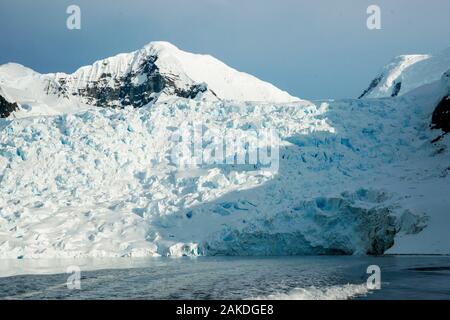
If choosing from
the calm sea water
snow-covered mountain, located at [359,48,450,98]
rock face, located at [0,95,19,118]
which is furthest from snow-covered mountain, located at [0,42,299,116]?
the calm sea water

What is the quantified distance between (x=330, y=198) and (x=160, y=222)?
11.3 m

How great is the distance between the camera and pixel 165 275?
20453mm

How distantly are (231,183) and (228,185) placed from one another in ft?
1.11

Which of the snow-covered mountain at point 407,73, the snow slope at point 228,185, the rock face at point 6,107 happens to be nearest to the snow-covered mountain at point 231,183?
the snow slope at point 228,185

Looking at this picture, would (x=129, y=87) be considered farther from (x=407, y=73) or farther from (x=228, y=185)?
(x=228, y=185)

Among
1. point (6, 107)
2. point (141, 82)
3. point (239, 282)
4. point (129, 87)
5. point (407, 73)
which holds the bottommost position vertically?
point (239, 282)

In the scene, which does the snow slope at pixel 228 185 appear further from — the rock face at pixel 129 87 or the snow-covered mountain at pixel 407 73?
the rock face at pixel 129 87

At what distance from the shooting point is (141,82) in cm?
9169

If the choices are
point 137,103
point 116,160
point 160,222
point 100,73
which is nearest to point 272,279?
point 160,222

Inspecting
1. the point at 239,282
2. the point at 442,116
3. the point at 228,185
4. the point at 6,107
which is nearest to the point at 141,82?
the point at 6,107

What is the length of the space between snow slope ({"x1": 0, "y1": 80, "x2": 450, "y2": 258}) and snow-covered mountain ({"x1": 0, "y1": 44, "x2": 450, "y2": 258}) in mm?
A: 90

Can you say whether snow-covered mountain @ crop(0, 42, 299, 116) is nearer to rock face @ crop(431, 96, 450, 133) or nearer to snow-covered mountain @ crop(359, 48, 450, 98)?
snow-covered mountain @ crop(359, 48, 450, 98)

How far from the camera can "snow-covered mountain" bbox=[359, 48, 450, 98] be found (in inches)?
2761

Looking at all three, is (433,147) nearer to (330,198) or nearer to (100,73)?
(330,198)
